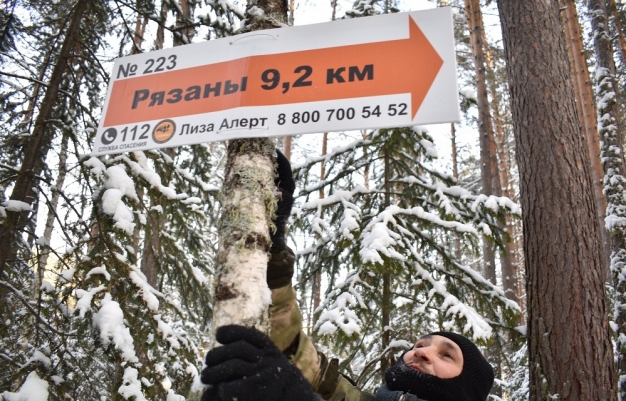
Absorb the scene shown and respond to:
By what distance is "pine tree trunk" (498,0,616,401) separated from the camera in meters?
3.11

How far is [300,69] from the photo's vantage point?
1721mm

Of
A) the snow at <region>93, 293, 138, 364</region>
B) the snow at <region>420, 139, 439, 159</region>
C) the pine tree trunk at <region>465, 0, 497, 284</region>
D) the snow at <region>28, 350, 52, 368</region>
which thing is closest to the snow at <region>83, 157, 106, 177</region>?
the snow at <region>93, 293, 138, 364</region>

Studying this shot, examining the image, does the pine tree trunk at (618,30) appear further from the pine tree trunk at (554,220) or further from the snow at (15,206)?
the snow at (15,206)

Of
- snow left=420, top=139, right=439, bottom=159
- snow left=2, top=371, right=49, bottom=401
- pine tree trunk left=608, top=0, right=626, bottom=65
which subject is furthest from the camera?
pine tree trunk left=608, top=0, right=626, bottom=65

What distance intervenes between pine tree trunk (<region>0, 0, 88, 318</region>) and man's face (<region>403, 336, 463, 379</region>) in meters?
2.97

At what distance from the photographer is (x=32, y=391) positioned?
2.69 metres

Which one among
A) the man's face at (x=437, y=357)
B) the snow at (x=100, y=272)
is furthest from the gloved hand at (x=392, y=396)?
the snow at (x=100, y=272)

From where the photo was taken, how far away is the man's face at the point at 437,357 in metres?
2.06

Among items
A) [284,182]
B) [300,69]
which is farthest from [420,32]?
[284,182]

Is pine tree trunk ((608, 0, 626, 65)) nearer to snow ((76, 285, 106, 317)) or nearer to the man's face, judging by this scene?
the man's face

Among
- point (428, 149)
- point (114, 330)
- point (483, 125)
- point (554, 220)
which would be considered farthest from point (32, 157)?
point (483, 125)

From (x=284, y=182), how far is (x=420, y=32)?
33.5 inches

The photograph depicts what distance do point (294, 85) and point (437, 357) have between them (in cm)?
148

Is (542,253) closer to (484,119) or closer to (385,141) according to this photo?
(385,141)
